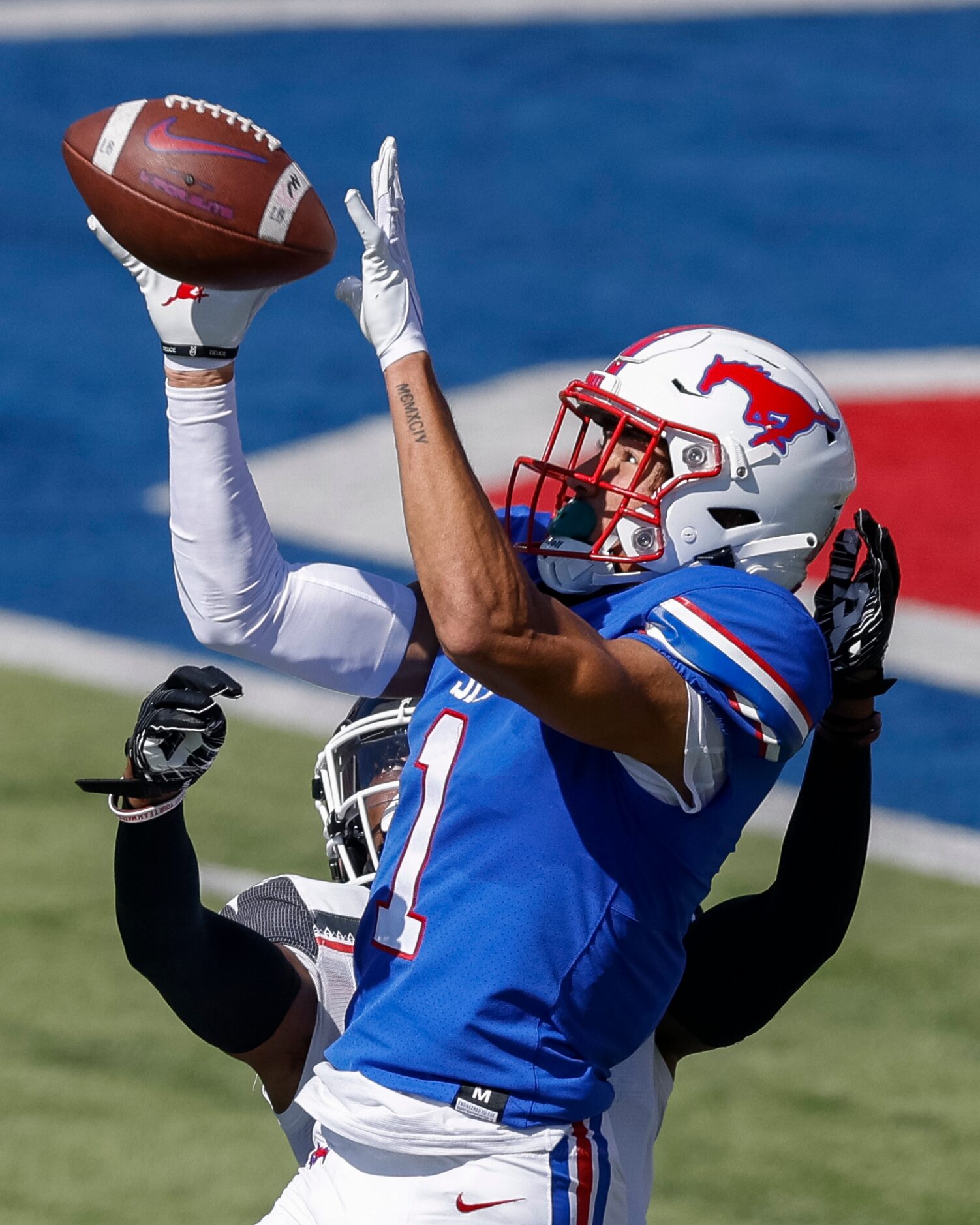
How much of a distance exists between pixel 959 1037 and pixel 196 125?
10.1 feet

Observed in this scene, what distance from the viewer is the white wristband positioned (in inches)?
137

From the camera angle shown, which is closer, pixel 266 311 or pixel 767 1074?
pixel 767 1074

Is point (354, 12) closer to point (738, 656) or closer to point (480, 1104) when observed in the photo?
point (738, 656)

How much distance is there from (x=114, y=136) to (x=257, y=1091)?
2.47m

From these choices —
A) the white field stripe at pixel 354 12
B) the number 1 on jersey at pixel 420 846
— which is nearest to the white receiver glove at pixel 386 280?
the number 1 on jersey at pixel 420 846

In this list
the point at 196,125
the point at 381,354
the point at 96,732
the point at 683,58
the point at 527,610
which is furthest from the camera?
the point at 683,58

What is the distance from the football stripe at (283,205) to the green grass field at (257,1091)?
2.27 metres

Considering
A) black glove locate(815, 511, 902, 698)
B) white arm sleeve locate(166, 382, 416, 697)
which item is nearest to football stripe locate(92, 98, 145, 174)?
white arm sleeve locate(166, 382, 416, 697)

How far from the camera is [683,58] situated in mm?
13266

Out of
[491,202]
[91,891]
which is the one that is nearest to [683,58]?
[491,202]

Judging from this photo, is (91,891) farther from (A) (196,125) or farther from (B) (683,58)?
(B) (683,58)

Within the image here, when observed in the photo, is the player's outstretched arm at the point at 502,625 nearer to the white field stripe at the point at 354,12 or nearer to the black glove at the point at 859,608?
the black glove at the point at 859,608

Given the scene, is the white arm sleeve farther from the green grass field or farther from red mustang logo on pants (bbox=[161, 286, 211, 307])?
the green grass field

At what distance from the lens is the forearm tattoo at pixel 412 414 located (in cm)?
286
